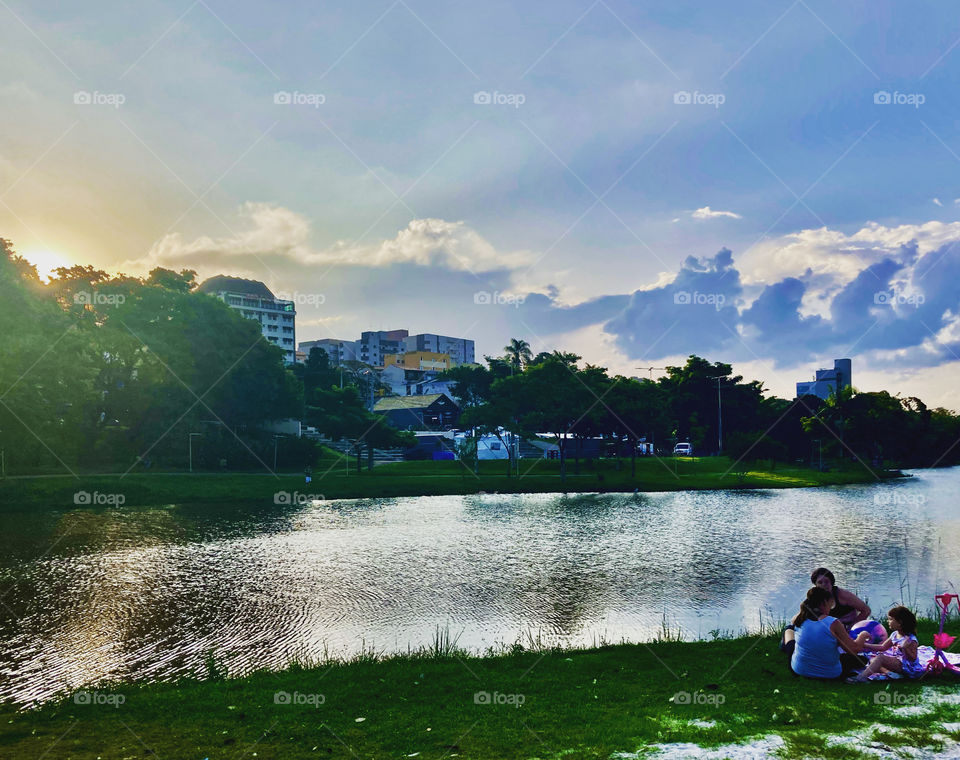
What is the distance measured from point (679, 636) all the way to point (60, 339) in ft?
146

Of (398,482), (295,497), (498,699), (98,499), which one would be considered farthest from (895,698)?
(398,482)

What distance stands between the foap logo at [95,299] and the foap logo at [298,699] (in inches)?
2249

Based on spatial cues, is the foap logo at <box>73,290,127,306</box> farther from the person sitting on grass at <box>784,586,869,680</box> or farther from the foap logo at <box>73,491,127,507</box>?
the person sitting on grass at <box>784,586,869,680</box>

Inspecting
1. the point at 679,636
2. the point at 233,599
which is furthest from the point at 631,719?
the point at 233,599

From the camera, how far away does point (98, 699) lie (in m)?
11.1

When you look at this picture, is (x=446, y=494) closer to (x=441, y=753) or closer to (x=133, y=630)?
(x=133, y=630)

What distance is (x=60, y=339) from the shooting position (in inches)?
1775

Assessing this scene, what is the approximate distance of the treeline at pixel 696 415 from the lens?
223 feet

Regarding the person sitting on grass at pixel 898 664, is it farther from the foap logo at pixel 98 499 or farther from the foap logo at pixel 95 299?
the foap logo at pixel 95 299

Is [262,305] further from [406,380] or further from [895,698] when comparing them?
[895,698]

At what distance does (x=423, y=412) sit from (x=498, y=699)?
97795 mm

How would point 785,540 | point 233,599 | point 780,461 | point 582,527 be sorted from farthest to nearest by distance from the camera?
point 780,461, point 582,527, point 785,540, point 233,599

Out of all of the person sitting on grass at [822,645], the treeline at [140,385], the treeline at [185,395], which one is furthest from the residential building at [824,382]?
the person sitting on grass at [822,645]

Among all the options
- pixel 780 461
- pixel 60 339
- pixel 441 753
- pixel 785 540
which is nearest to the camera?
pixel 441 753
